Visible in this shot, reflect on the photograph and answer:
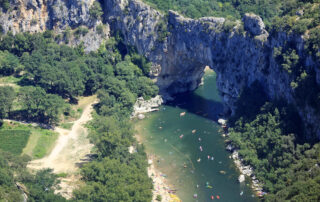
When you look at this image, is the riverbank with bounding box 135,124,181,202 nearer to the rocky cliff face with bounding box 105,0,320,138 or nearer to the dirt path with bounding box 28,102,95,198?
the dirt path with bounding box 28,102,95,198

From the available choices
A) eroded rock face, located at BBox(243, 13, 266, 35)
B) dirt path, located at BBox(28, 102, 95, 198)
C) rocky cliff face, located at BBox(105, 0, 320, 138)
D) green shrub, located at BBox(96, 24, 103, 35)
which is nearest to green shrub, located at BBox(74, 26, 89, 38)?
green shrub, located at BBox(96, 24, 103, 35)

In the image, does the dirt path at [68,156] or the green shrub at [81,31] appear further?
the green shrub at [81,31]

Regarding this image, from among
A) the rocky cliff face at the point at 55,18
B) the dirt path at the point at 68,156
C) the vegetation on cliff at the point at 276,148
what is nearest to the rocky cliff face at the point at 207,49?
the vegetation on cliff at the point at 276,148

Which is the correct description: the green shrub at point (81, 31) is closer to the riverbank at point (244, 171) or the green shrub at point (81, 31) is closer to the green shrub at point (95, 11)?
the green shrub at point (95, 11)

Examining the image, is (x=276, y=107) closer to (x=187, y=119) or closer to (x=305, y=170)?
(x=305, y=170)

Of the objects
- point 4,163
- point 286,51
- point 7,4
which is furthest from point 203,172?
point 7,4
